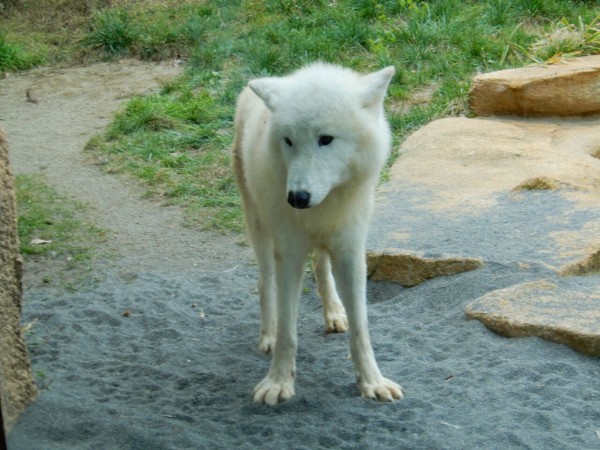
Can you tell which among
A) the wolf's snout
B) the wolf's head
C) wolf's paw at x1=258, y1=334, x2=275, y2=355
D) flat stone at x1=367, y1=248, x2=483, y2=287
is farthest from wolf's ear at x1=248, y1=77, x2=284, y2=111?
flat stone at x1=367, y1=248, x2=483, y2=287

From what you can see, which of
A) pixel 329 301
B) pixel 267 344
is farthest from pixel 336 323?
pixel 267 344

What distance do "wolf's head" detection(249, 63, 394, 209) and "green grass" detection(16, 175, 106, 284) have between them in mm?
Result: 2290

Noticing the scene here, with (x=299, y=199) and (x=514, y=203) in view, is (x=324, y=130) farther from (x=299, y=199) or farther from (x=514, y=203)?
(x=514, y=203)

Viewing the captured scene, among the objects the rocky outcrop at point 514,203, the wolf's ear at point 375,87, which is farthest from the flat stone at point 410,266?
the wolf's ear at point 375,87

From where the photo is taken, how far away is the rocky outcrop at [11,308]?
3496mm

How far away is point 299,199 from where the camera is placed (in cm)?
342

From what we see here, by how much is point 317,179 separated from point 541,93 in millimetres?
4800

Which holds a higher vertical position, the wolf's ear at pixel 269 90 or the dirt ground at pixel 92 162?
the wolf's ear at pixel 269 90

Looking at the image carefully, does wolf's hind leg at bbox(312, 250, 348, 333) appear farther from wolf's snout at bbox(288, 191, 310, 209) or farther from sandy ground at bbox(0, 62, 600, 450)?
wolf's snout at bbox(288, 191, 310, 209)

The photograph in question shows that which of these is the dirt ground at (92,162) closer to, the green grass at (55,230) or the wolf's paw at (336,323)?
the green grass at (55,230)

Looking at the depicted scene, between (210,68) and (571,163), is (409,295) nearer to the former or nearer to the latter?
(571,163)

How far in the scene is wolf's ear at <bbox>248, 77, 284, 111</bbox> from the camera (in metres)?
3.61

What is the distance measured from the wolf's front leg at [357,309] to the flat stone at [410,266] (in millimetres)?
1160

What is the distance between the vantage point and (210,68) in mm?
9391
